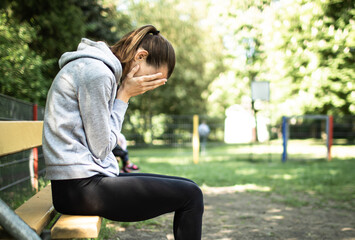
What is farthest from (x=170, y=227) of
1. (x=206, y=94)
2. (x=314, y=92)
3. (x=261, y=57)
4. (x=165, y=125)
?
(x=206, y=94)

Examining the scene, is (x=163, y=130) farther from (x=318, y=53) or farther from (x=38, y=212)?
(x=38, y=212)

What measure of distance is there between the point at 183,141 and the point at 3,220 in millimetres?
11622

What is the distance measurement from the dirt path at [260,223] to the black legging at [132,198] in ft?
5.43

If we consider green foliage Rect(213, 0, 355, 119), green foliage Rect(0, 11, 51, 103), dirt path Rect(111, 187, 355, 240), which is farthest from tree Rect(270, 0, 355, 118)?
→ green foliage Rect(0, 11, 51, 103)

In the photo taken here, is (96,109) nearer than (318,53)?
Yes

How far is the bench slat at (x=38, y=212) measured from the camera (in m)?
1.62

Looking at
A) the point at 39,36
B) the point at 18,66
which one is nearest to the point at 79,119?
the point at 18,66

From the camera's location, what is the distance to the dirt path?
11.2 ft

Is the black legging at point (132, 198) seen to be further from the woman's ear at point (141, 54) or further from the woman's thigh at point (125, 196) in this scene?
the woman's ear at point (141, 54)

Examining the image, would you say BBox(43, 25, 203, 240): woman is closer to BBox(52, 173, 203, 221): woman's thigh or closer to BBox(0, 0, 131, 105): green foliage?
BBox(52, 173, 203, 221): woman's thigh

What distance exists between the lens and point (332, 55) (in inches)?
561

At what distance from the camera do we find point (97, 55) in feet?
5.55

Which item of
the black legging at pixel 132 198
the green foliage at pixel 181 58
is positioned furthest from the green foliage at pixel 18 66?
the green foliage at pixel 181 58

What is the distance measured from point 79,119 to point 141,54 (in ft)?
1.58
